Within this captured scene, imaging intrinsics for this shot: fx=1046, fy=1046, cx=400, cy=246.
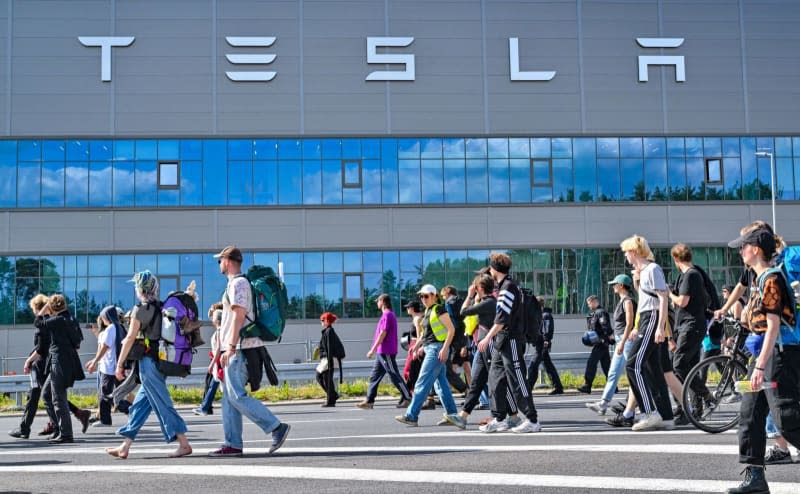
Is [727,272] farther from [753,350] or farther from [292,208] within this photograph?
[753,350]

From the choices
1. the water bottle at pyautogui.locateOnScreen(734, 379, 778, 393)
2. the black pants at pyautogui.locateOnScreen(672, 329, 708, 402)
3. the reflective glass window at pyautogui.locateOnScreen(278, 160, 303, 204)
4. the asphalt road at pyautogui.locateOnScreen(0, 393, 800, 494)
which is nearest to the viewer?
the water bottle at pyautogui.locateOnScreen(734, 379, 778, 393)

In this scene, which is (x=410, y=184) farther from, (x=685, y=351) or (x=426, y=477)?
(x=426, y=477)

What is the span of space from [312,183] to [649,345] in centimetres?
2704

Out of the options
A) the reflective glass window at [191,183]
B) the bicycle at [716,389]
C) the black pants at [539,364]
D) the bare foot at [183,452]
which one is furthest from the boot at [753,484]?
the reflective glass window at [191,183]

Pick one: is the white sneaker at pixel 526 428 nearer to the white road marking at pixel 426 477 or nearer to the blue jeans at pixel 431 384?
the blue jeans at pixel 431 384

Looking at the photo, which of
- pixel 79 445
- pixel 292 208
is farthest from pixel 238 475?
pixel 292 208

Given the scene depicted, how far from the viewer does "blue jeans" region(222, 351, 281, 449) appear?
9.09m

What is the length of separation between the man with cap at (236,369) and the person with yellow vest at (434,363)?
302cm

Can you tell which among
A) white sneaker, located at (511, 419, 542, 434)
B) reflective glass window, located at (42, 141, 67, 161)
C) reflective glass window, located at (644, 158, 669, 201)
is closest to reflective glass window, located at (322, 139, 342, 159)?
reflective glass window, located at (42, 141, 67, 161)

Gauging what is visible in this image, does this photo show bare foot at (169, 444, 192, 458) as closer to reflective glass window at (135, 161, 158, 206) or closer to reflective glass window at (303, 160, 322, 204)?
reflective glass window at (303, 160, 322, 204)

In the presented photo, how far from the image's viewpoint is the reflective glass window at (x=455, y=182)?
122 feet

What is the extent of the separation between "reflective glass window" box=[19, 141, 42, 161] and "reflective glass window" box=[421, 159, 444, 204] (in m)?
13.4

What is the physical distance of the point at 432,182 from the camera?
3725 centimetres

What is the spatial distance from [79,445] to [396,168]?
86.2ft
